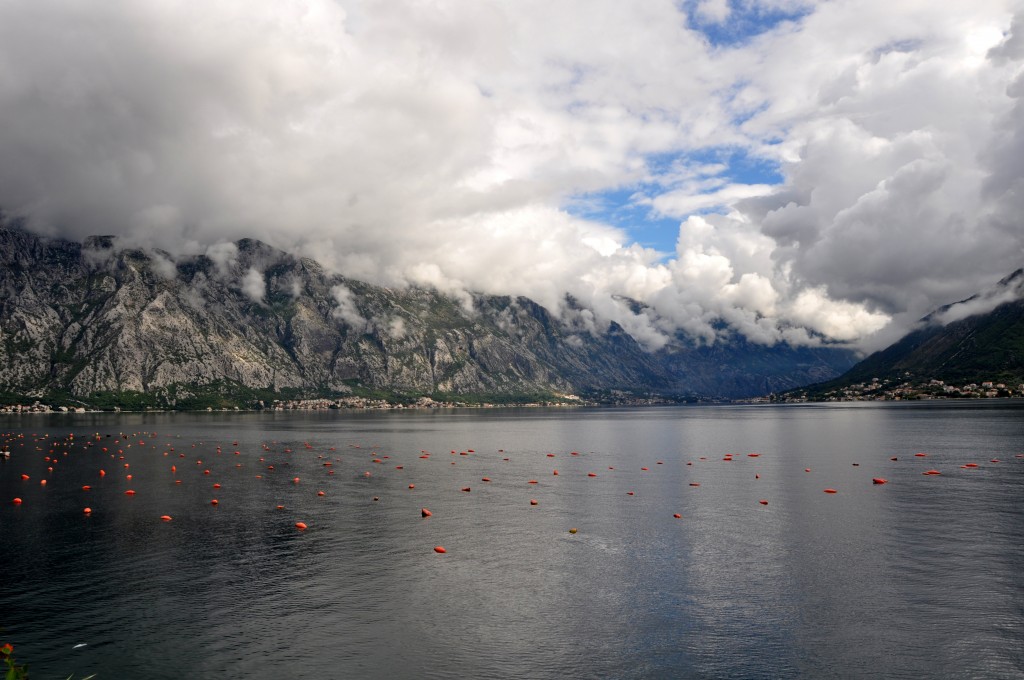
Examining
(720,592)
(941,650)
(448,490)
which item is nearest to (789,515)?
(720,592)

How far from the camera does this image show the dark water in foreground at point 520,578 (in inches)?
1554

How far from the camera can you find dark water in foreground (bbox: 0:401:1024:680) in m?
39.5

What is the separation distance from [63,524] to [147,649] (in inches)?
1829

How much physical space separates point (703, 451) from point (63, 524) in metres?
135

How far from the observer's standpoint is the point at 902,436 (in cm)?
19212

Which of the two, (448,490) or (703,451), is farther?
(703,451)

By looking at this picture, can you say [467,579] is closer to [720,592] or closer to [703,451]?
[720,592]

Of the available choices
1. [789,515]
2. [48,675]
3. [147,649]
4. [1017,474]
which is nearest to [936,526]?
[789,515]

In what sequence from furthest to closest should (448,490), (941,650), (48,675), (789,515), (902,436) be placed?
(902,436) → (448,490) → (789,515) → (941,650) → (48,675)

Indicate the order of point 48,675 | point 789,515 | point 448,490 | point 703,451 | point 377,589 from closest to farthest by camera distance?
point 48,675 < point 377,589 < point 789,515 < point 448,490 < point 703,451

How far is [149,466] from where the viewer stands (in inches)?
5349

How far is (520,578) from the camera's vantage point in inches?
2183

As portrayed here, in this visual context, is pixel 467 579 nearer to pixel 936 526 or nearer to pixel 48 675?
pixel 48 675

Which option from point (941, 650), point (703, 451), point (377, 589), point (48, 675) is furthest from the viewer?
point (703, 451)
